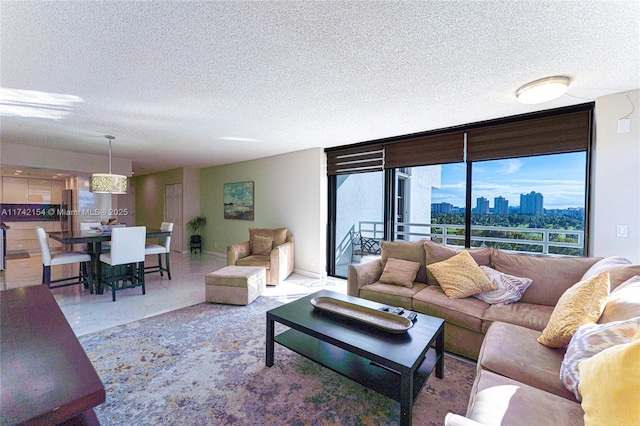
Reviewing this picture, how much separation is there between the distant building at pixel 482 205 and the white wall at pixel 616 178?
103 centimetres

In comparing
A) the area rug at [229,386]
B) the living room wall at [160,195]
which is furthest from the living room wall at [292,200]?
the area rug at [229,386]

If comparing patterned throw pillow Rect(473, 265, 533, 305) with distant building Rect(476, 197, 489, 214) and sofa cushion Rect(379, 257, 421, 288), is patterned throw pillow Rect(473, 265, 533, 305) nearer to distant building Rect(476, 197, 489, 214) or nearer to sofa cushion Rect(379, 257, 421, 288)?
sofa cushion Rect(379, 257, 421, 288)

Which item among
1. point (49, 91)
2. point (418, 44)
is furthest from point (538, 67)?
point (49, 91)

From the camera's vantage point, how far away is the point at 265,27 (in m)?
1.62

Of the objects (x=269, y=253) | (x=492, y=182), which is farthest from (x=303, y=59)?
(x=269, y=253)

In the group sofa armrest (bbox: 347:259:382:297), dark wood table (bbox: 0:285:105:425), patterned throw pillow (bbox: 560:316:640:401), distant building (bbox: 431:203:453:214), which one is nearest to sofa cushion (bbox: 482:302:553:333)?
patterned throw pillow (bbox: 560:316:640:401)

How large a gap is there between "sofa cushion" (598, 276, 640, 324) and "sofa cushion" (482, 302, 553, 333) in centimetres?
59

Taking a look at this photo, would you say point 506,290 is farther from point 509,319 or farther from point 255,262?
point 255,262

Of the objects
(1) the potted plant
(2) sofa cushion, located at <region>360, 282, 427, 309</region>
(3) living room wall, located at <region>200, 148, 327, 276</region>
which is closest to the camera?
(2) sofa cushion, located at <region>360, 282, 427, 309</region>

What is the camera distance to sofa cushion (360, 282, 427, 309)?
2.66 metres

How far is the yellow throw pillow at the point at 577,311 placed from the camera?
150 centimetres

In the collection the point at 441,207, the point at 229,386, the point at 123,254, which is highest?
the point at 441,207

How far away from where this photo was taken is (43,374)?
32.9 inches

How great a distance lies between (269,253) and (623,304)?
423 centimetres
